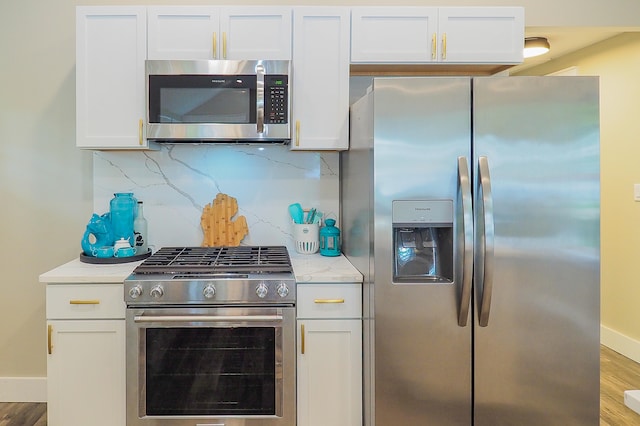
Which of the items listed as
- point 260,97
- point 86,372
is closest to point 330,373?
point 86,372

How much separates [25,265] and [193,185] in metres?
1.11

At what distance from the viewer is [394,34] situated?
237 cm

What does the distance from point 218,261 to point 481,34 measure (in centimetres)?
179

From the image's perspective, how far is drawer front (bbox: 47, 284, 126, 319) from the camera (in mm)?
2025

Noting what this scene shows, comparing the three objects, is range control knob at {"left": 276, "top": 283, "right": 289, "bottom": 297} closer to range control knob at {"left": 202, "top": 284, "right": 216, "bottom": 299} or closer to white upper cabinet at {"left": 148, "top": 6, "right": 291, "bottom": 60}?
range control knob at {"left": 202, "top": 284, "right": 216, "bottom": 299}

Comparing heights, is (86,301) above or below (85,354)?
above

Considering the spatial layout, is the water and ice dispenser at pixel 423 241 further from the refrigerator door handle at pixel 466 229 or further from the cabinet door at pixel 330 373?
the cabinet door at pixel 330 373

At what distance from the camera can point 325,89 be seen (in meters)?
2.36

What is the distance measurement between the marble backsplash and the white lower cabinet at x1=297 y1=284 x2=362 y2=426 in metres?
0.75

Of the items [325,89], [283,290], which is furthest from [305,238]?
[325,89]

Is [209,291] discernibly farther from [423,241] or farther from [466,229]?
[466,229]

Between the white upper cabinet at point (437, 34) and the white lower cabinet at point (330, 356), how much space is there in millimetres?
1228

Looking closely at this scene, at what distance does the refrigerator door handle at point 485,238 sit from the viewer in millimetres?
1794

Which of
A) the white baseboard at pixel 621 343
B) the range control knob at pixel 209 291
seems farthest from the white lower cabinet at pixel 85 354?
the white baseboard at pixel 621 343
